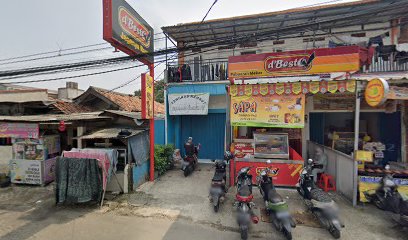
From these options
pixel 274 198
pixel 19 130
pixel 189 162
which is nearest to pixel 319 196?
pixel 274 198

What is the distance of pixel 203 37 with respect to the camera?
37.5 feet

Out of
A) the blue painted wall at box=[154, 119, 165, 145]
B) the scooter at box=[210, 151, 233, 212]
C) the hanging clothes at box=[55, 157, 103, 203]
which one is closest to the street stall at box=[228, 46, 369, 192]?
the scooter at box=[210, 151, 233, 212]

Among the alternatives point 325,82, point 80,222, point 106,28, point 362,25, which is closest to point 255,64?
point 325,82

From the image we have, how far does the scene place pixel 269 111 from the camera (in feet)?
21.1

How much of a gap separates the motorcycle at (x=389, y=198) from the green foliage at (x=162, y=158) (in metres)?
6.70

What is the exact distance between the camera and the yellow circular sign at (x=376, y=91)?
4.82 m

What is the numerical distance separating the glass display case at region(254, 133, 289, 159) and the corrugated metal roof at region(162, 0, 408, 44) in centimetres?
396

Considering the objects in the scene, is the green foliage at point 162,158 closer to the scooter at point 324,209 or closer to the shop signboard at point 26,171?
the shop signboard at point 26,171

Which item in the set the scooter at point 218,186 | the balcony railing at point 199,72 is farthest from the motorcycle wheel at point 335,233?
the balcony railing at point 199,72

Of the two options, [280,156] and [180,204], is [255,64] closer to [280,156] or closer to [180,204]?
[280,156]

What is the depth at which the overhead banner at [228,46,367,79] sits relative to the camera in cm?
598

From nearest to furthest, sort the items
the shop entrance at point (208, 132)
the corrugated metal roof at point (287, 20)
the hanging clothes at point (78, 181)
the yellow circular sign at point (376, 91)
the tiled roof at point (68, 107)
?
the yellow circular sign at point (376, 91) < the hanging clothes at point (78, 181) < the corrugated metal roof at point (287, 20) < the tiled roof at point (68, 107) < the shop entrance at point (208, 132)

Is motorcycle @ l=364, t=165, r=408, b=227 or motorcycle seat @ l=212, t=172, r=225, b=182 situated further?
motorcycle seat @ l=212, t=172, r=225, b=182

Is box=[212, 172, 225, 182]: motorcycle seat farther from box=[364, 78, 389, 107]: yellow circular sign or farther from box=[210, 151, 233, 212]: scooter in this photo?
box=[364, 78, 389, 107]: yellow circular sign
